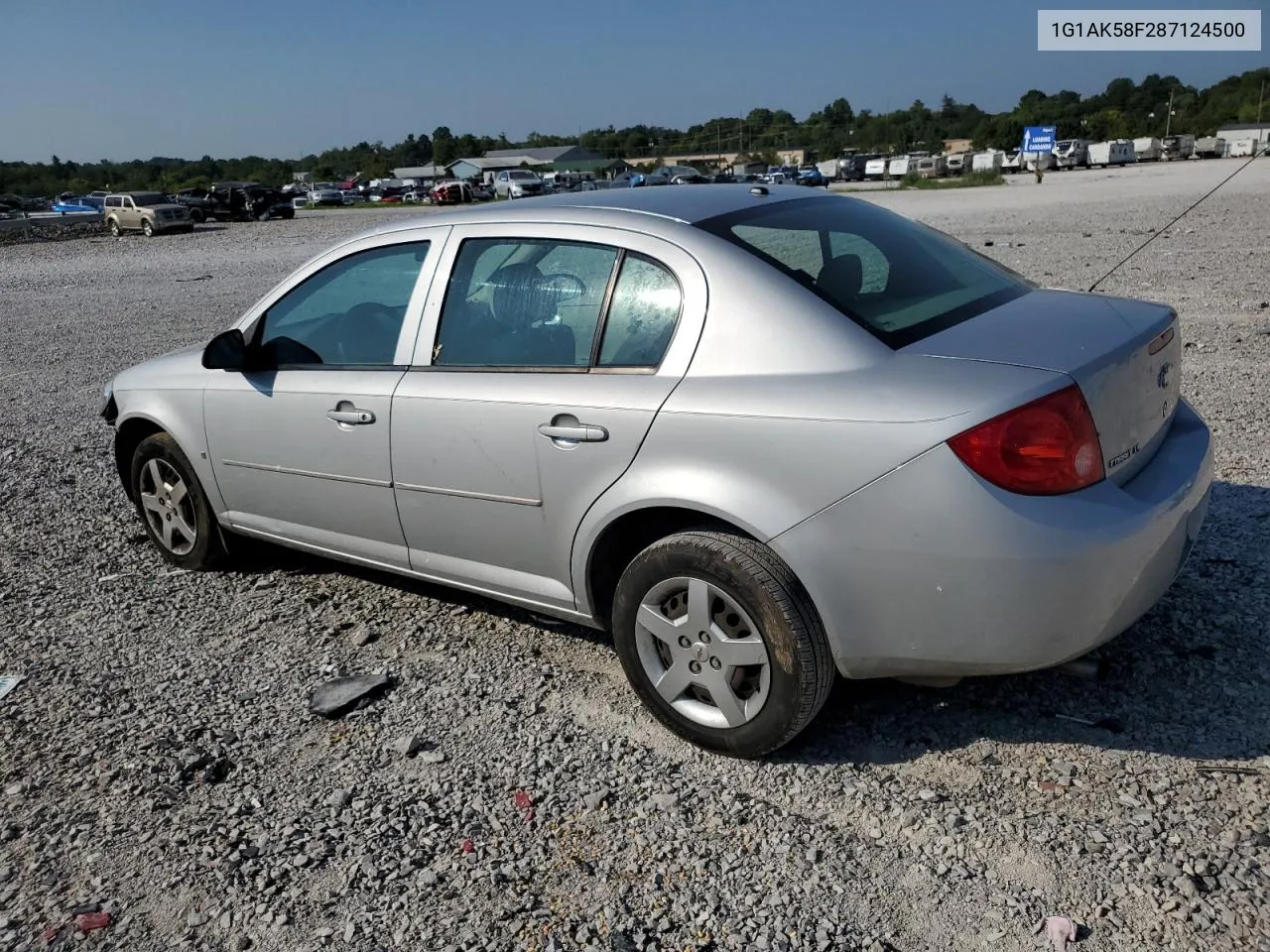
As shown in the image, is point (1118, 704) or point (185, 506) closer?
point (1118, 704)

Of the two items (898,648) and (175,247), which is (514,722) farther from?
(175,247)

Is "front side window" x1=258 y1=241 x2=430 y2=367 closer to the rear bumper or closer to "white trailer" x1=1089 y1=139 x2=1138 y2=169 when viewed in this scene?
the rear bumper

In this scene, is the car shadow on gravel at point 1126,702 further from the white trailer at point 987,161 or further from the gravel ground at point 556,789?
the white trailer at point 987,161

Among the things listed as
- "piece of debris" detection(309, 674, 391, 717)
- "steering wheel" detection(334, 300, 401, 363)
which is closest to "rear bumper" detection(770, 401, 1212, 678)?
"piece of debris" detection(309, 674, 391, 717)

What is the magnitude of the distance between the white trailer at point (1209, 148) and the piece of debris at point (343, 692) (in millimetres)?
96942

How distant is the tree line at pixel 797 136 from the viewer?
105062 mm

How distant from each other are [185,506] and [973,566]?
390 cm

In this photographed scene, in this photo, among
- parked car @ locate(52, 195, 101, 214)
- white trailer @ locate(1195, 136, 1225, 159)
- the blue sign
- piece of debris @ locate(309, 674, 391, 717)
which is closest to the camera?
piece of debris @ locate(309, 674, 391, 717)

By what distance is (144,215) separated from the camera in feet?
123

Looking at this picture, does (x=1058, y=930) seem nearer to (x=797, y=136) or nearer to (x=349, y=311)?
(x=349, y=311)

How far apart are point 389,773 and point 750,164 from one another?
62.4 m

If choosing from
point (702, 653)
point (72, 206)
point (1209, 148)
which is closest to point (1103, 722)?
point (702, 653)

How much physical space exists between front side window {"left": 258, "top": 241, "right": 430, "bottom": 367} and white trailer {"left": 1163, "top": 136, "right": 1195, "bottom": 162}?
9691 cm

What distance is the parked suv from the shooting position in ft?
123
